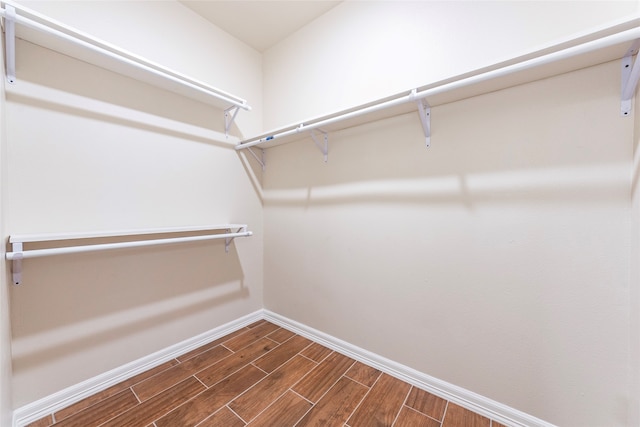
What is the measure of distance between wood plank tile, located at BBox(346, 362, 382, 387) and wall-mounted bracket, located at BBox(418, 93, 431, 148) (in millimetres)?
1430

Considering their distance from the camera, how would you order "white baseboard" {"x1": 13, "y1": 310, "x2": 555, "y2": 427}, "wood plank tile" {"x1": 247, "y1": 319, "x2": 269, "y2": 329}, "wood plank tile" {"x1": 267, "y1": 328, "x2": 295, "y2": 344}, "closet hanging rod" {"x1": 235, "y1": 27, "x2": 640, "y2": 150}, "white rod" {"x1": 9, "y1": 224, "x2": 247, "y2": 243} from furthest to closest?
"wood plank tile" {"x1": 247, "y1": 319, "x2": 269, "y2": 329}, "wood plank tile" {"x1": 267, "y1": 328, "x2": 295, "y2": 344}, "white baseboard" {"x1": 13, "y1": 310, "x2": 555, "y2": 427}, "white rod" {"x1": 9, "y1": 224, "x2": 247, "y2": 243}, "closet hanging rod" {"x1": 235, "y1": 27, "x2": 640, "y2": 150}

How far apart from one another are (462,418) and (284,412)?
890 millimetres

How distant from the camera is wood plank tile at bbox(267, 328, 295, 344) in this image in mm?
1915

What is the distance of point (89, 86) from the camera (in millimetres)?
1338

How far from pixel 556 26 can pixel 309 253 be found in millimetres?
1832

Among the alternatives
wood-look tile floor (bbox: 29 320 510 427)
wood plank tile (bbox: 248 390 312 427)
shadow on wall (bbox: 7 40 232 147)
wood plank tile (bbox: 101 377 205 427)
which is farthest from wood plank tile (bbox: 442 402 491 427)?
shadow on wall (bbox: 7 40 232 147)

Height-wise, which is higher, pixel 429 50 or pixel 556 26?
pixel 429 50

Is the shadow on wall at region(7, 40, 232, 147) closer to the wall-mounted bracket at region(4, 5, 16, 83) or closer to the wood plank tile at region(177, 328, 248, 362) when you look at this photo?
the wall-mounted bracket at region(4, 5, 16, 83)

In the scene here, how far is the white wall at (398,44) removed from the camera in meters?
1.06

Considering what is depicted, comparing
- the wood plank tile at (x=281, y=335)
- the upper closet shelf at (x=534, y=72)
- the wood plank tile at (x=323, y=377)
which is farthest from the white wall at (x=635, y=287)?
the wood plank tile at (x=281, y=335)

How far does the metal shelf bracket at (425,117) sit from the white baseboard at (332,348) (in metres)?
1.36

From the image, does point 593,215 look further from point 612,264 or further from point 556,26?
point 556,26

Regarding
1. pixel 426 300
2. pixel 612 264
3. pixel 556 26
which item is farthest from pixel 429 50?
pixel 426 300

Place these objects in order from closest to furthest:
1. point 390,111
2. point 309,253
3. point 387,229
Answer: point 390,111, point 387,229, point 309,253
